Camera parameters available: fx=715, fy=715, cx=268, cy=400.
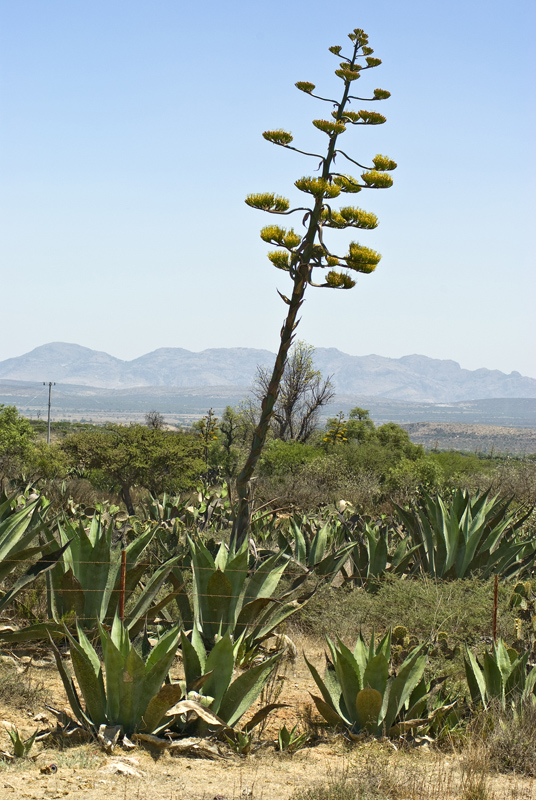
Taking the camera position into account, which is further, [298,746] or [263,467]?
[263,467]

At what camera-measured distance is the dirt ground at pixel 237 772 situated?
331cm

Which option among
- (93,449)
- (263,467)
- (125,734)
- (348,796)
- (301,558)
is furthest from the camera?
(263,467)

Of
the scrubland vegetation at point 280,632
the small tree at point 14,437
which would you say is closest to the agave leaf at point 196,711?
the scrubland vegetation at point 280,632

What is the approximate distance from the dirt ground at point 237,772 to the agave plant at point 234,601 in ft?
3.56

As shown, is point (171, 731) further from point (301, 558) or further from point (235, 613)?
point (301, 558)

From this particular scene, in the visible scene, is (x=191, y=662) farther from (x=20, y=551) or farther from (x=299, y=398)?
(x=299, y=398)

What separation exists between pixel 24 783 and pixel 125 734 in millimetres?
671

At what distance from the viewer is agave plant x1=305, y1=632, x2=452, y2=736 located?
4.26 metres

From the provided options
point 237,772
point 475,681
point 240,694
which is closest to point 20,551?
point 240,694

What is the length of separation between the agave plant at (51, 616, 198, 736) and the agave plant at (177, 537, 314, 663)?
41.8 inches

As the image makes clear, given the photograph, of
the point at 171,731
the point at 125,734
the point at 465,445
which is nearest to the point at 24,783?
the point at 125,734

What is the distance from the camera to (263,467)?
29.7 meters

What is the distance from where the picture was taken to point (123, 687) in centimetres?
381

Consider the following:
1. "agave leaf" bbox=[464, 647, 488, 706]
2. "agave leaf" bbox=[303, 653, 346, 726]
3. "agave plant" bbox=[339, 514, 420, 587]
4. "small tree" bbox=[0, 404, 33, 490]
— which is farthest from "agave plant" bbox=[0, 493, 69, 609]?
"small tree" bbox=[0, 404, 33, 490]
